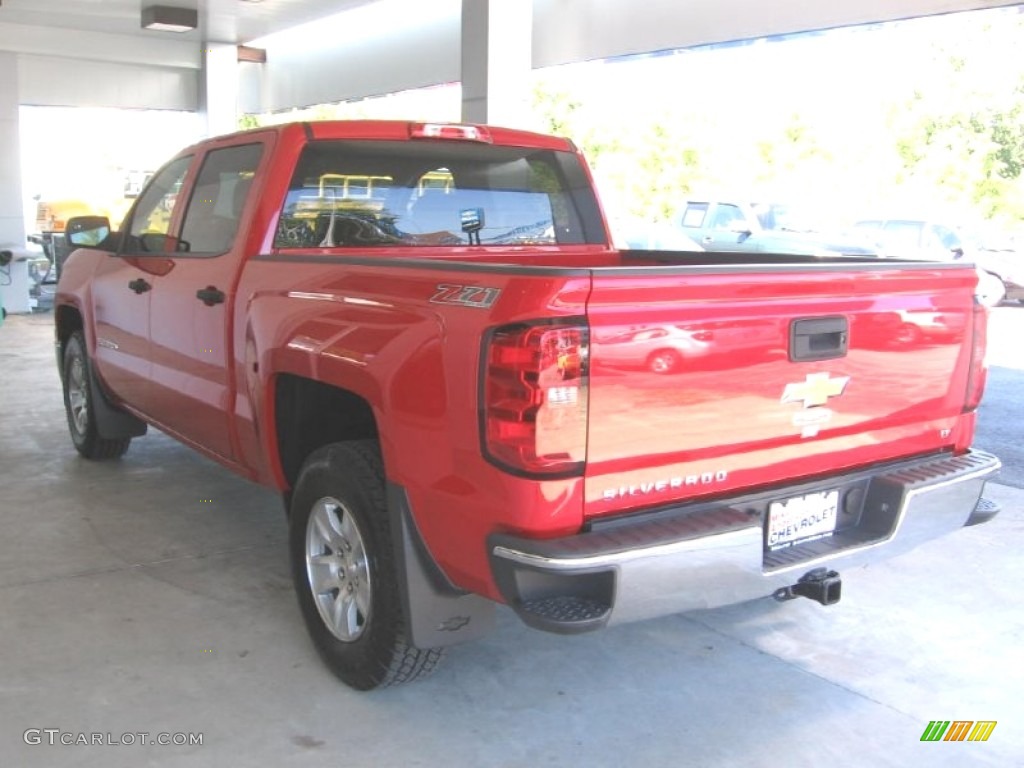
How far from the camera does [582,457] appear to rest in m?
2.56

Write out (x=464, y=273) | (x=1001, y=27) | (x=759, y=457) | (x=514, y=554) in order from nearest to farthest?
(x=514, y=554) < (x=464, y=273) < (x=759, y=457) < (x=1001, y=27)

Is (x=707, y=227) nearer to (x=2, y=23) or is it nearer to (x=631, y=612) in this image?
(x=2, y=23)

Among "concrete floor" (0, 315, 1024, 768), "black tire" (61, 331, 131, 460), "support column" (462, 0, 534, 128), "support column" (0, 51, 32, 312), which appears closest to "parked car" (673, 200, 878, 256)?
"support column" (462, 0, 534, 128)

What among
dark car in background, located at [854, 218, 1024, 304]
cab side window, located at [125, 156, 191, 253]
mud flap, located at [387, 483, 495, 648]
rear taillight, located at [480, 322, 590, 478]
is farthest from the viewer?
dark car in background, located at [854, 218, 1024, 304]

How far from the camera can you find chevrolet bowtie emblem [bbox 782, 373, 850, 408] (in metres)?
2.93

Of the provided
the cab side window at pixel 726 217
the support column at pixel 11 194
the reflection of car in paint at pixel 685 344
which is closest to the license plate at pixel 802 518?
the reflection of car in paint at pixel 685 344

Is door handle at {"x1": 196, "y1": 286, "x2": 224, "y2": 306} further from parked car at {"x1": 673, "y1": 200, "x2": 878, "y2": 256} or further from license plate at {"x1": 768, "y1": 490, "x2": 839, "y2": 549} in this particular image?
parked car at {"x1": 673, "y1": 200, "x2": 878, "y2": 256}

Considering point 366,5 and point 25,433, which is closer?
point 25,433

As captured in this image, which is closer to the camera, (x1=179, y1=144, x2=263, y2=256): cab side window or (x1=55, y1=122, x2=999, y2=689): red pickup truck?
(x1=55, y1=122, x2=999, y2=689): red pickup truck

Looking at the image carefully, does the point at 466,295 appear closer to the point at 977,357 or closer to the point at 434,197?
the point at 434,197

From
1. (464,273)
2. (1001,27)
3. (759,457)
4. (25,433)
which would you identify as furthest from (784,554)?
(1001,27)

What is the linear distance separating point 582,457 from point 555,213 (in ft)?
7.87

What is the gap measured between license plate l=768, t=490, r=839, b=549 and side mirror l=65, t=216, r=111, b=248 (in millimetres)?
4214

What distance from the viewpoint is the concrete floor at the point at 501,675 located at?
3072mm
